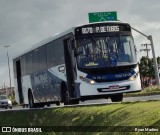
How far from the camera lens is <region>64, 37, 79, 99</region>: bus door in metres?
21.8

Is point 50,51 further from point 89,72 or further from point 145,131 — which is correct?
point 145,131

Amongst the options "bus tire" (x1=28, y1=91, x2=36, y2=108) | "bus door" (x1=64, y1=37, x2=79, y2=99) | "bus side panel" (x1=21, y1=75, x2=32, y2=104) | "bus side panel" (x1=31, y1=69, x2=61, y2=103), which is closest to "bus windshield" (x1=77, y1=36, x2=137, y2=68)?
"bus door" (x1=64, y1=37, x2=79, y2=99)

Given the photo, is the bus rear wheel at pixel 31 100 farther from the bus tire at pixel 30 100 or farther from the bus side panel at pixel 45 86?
the bus side panel at pixel 45 86

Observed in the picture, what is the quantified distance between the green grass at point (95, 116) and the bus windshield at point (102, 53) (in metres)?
2.65

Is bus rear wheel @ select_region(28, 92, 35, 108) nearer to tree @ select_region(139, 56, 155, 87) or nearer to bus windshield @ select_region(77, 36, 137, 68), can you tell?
bus windshield @ select_region(77, 36, 137, 68)

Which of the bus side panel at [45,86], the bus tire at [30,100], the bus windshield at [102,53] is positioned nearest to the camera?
the bus windshield at [102,53]

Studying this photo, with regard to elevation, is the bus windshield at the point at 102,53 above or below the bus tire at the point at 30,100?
above

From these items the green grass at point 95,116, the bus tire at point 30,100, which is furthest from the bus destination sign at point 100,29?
the bus tire at point 30,100

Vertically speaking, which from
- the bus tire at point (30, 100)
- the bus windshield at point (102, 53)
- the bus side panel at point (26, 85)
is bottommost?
the bus tire at point (30, 100)

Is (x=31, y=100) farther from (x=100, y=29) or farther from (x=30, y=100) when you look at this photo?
(x=100, y=29)

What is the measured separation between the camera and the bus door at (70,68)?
21.8 m

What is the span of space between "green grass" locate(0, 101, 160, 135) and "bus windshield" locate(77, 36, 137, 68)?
8.71ft

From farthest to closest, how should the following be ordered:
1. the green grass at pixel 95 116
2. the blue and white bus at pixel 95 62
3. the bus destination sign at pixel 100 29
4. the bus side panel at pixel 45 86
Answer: the bus side panel at pixel 45 86, the bus destination sign at pixel 100 29, the blue and white bus at pixel 95 62, the green grass at pixel 95 116

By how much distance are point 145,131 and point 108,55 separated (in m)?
10.6
